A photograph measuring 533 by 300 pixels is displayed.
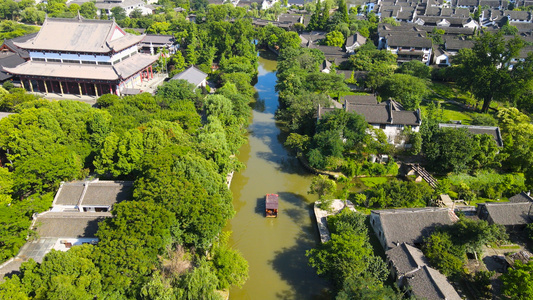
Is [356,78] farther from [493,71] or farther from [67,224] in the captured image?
[67,224]

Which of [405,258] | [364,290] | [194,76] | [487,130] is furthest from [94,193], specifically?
[487,130]

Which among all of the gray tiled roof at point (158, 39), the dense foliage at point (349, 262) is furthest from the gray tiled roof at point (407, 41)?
the dense foliage at point (349, 262)

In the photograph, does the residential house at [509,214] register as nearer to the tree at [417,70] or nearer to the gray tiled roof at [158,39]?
the tree at [417,70]

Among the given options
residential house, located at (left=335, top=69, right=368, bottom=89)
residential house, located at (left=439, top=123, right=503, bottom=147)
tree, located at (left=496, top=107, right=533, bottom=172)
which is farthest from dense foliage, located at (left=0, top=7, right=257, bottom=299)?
tree, located at (left=496, top=107, right=533, bottom=172)

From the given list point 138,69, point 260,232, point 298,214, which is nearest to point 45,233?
point 260,232

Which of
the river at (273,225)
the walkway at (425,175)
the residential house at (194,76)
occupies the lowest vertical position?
the river at (273,225)

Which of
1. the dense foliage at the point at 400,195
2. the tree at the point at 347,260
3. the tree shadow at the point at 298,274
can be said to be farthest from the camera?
the dense foliage at the point at 400,195
